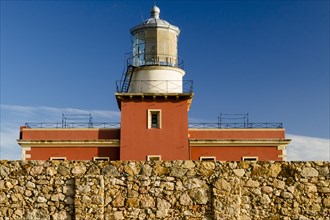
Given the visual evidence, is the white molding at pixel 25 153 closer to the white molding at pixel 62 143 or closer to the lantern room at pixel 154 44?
the white molding at pixel 62 143

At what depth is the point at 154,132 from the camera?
101 feet

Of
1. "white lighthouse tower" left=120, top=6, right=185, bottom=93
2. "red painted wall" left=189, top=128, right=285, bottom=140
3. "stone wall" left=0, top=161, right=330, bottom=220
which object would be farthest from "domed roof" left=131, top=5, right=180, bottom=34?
"stone wall" left=0, top=161, right=330, bottom=220

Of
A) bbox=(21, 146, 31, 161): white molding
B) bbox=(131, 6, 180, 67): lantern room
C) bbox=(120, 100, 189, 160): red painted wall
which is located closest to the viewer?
bbox=(21, 146, 31, 161): white molding

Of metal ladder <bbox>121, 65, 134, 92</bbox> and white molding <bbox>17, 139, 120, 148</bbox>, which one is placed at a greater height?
metal ladder <bbox>121, 65, 134, 92</bbox>

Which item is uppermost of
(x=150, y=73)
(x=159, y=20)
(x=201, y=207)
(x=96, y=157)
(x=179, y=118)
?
(x=159, y=20)

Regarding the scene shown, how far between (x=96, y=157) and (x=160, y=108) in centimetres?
455

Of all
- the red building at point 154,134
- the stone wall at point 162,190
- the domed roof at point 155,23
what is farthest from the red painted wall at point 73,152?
the stone wall at point 162,190

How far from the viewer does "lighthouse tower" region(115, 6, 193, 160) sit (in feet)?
100

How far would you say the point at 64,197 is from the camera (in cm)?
1099

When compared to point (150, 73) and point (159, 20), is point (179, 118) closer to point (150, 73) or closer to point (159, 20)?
point (150, 73)

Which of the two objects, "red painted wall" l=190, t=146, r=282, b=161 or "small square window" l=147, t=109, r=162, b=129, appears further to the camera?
"small square window" l=147, t=109, r=162, b=129

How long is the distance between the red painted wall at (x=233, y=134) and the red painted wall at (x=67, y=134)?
4.63 m

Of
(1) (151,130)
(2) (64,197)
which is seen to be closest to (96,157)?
(1) (151,130)

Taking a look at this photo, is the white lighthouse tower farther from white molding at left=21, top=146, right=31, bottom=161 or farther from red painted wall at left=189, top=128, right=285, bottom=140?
white molding at left=21, top=146, right=31, bottom=161
